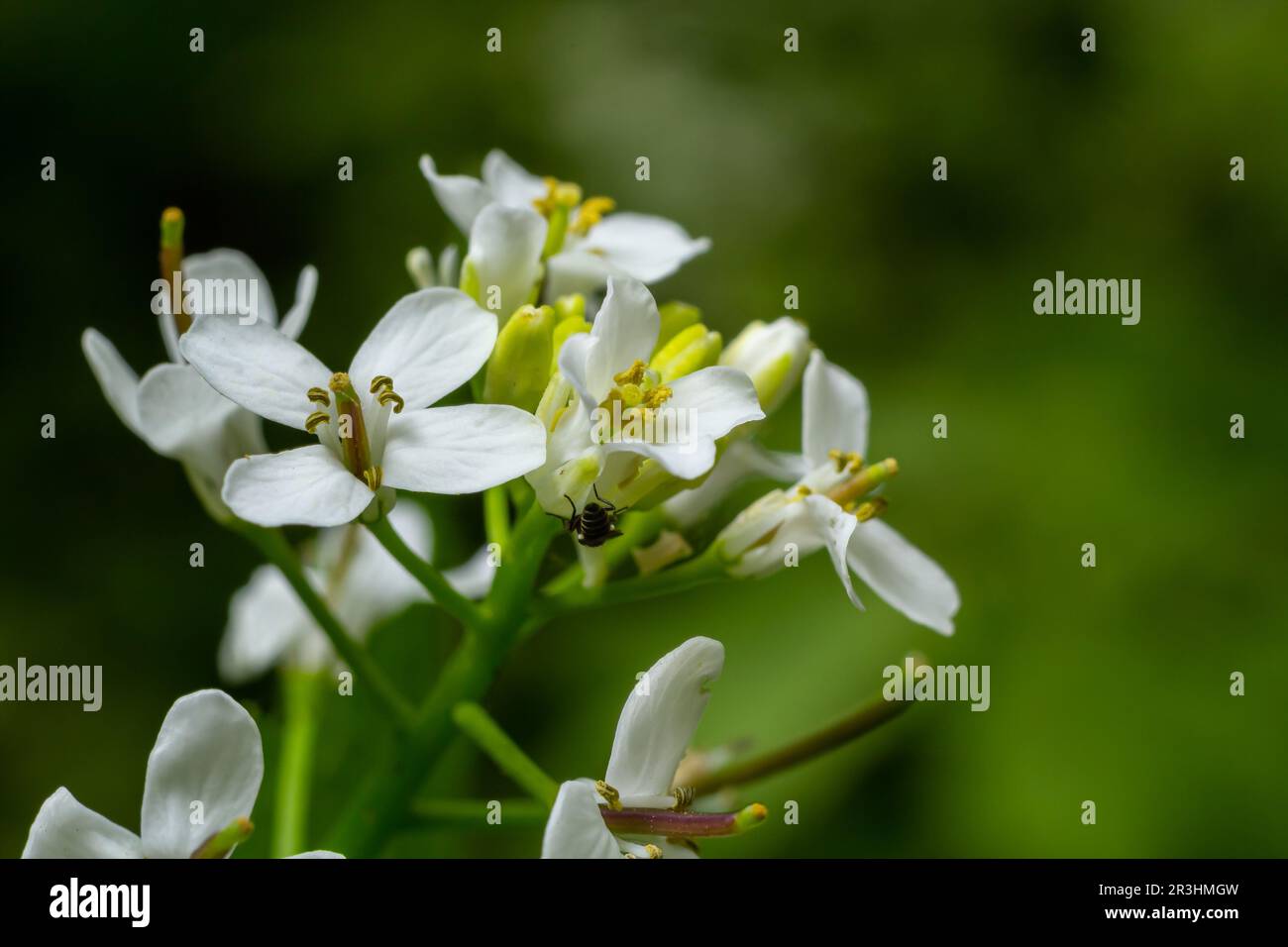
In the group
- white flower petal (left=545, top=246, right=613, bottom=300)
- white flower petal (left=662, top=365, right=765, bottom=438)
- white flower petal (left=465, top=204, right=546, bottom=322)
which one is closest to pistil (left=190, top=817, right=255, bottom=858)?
white flower petal (left=662, top=365, right=765, bottom=438)

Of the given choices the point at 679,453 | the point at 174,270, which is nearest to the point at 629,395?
the point at 679,453

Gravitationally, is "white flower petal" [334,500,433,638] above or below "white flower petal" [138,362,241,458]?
below

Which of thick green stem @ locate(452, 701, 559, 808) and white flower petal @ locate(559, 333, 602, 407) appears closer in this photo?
white flower petal @ locate(559, 333, 602, 407)

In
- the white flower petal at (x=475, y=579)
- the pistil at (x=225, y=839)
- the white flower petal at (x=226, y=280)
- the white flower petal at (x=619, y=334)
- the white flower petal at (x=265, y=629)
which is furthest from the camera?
the white flower petal at (x=265, y=629)

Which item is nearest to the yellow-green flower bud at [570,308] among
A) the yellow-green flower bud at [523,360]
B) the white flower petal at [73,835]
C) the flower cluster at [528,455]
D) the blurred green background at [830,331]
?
the flower cluster at [528,455]

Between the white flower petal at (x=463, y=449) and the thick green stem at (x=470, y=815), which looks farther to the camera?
the thick green stem at (x=470, y=815)

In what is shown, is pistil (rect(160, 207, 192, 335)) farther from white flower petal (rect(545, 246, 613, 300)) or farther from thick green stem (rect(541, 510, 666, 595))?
thick green stem (rect(541, 510, 666, 595))

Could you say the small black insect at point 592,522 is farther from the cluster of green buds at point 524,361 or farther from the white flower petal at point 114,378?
the white flower petal at point 114,378

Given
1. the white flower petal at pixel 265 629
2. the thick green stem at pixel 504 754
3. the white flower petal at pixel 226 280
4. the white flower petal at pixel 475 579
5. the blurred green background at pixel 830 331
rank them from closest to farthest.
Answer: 1. the thick green stem at pixel 504 754
2. the white flower petal at pixel 226 280
3. the white flower petal at pixel 475 579
4. the white flower petal at pixel 265 629
5. the blurred green background at pixel 830 331
